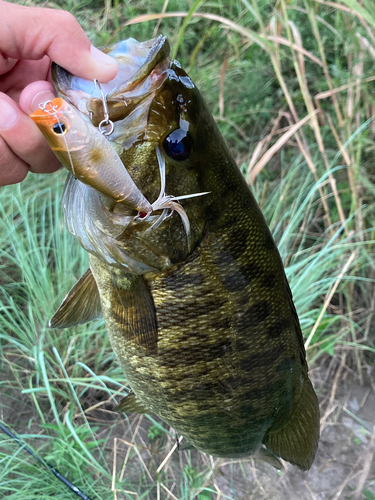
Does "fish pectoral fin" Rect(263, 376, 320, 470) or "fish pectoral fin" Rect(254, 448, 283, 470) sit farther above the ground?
"fish pectoral fin" Rect(263, 376, 320, 470)

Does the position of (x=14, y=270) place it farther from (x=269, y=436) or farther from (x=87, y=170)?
(x=87, y=170)

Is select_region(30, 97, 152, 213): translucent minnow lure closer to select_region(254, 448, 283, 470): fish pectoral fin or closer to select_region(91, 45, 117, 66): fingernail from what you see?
select_region(91, 45, 117, 66): fingernail

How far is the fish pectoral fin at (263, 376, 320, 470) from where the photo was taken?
4.43 ft

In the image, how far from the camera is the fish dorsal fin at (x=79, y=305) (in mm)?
1275

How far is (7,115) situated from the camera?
3.35 ft

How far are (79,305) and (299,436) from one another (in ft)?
3.05

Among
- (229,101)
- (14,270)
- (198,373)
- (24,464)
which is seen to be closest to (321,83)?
(229,101)

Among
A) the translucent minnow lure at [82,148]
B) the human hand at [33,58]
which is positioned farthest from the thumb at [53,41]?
the translucent minnow lure at [82,148]

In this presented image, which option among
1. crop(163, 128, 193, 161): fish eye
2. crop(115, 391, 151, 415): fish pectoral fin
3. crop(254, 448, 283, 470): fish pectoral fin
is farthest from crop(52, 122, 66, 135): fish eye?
crop(254, 448, 283, 470): fish pectoral fin

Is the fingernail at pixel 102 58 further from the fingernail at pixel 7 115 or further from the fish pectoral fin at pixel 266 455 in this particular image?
the fish pectoral fin at pixel 266 455

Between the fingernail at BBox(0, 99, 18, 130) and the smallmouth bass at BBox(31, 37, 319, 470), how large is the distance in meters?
0.19

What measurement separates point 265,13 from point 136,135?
272cm

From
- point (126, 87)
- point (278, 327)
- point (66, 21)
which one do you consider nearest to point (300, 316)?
point (278, 327)

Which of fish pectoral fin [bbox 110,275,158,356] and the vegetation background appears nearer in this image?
fish pectoral fin [bbox 110,275,158,356]
